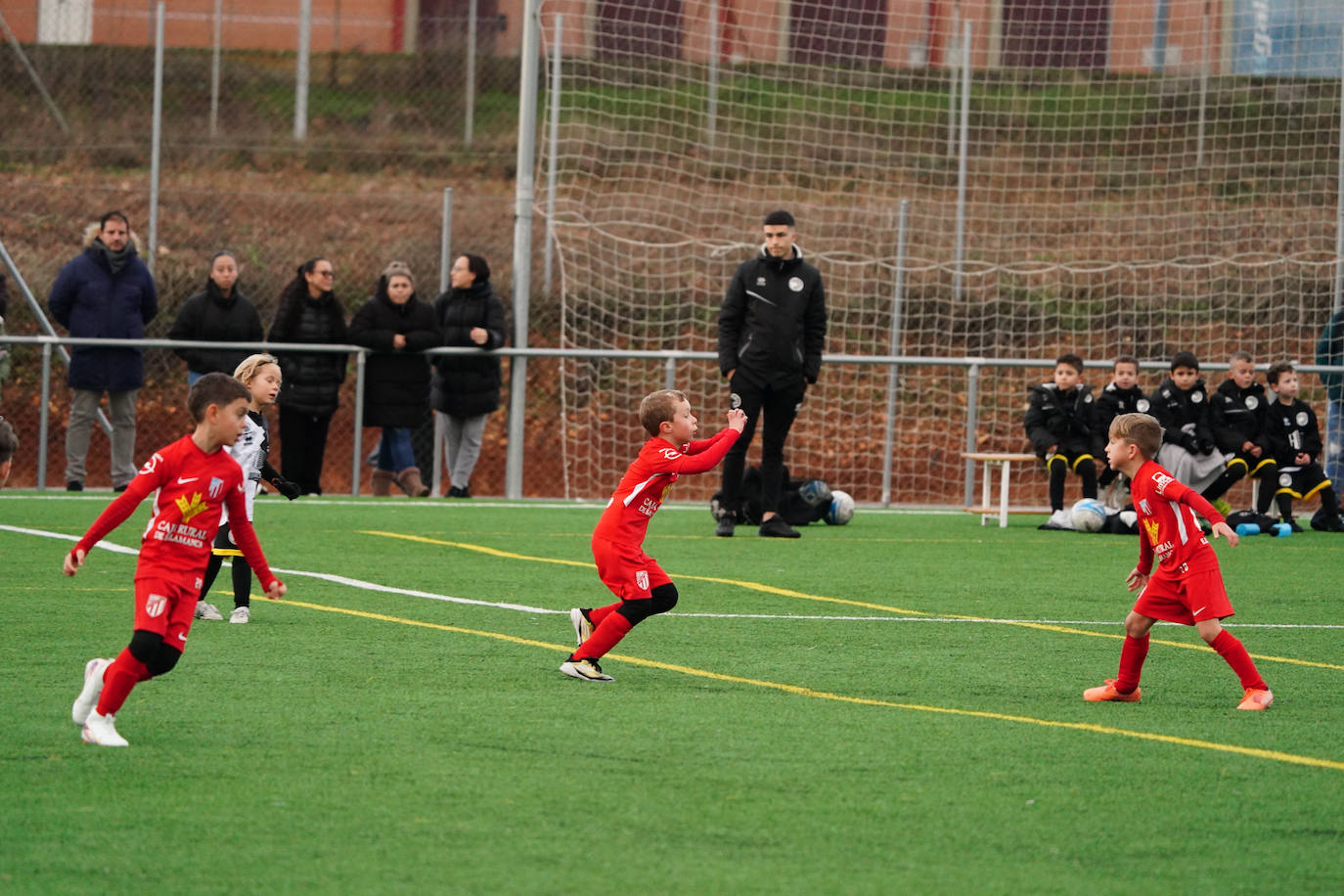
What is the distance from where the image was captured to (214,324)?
14766 millimetres

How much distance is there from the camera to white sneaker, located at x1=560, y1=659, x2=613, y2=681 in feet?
22.0

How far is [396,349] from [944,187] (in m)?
8.84

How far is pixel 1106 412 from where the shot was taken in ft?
46.2

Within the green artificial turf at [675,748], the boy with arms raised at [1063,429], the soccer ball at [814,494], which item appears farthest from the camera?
the boy with arms raised at [1063,429]

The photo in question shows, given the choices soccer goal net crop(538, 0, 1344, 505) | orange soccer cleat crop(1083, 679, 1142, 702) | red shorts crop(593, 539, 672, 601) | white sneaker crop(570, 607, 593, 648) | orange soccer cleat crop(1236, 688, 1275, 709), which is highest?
soccer goal net crop(538, 0, 1344, 505)

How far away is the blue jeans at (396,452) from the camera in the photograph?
1551cm

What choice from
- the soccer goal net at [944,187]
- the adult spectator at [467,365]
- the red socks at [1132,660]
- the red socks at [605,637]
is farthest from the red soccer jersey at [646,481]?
the soccer goal net at [944,187]

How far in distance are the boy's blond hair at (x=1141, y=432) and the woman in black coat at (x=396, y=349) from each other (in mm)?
9095

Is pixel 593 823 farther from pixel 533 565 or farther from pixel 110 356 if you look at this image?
pixel 110 356

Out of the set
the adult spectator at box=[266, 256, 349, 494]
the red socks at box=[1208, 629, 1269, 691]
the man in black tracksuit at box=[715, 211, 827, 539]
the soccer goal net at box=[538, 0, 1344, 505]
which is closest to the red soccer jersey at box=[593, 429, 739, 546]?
the red socks at box=[1208, 629, 1269, 691]

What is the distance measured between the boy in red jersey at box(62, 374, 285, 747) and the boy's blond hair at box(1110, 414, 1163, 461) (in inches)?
125

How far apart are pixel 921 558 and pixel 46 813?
305 inches

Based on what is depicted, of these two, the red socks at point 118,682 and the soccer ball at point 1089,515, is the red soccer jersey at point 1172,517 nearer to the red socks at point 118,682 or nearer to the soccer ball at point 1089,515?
the red socks at point 118,682

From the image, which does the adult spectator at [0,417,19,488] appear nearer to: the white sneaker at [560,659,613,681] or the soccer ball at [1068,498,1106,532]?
the white sneaker at [560,659,613,681]
